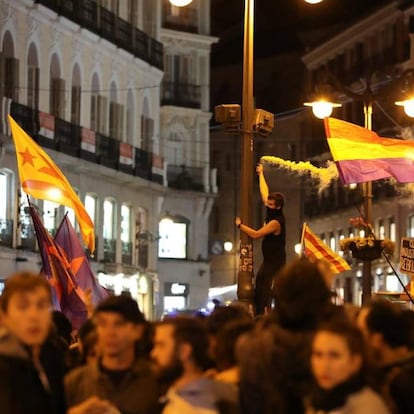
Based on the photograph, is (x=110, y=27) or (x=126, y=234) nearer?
(x=110, y=27)

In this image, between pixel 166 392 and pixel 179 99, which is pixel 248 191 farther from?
pixel 179 99

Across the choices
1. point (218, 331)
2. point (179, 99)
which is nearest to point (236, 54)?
point (179, 99)

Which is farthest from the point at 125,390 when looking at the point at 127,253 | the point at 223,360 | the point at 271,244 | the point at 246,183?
the point at 127,253

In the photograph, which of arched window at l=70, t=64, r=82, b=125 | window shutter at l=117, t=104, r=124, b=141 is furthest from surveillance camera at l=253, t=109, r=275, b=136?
window shutter at l=117, t=104, r=124, b=141

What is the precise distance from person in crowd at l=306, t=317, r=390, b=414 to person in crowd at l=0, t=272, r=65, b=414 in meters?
1.46

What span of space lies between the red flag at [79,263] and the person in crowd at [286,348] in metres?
10.7

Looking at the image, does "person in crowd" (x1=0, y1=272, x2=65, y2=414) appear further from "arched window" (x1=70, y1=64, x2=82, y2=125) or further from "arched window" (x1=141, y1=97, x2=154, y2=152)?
"arched window" (x1=141, y1=97, x2=154, y2=152)

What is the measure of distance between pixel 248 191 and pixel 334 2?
72.4 meters

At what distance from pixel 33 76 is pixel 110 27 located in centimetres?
756

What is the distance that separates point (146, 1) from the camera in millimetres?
64250

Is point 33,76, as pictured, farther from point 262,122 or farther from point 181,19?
point 262,122

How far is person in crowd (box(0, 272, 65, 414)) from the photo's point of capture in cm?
899

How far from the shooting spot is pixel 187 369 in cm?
971

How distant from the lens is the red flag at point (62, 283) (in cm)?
1923
